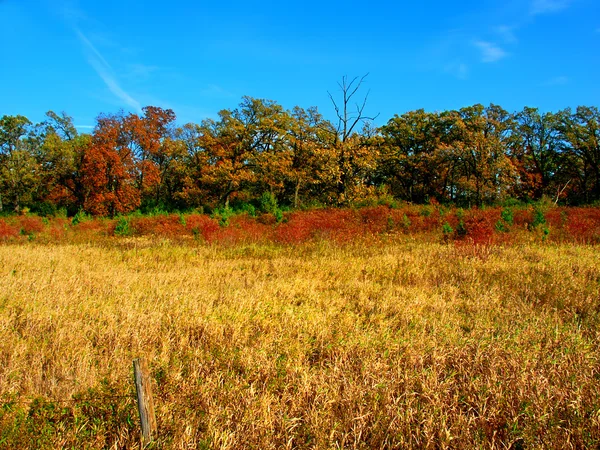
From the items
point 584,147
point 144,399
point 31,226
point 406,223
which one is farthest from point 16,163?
point 584,147

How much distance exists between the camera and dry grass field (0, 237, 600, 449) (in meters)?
2.80

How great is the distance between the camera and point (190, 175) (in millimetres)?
39188

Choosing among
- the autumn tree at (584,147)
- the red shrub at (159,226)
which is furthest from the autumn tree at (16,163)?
the autumn tree at (584,147)

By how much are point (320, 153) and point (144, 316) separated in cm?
1781

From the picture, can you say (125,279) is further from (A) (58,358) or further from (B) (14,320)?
(A) (58,358)

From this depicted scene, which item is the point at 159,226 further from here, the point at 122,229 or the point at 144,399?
the point at 144,399

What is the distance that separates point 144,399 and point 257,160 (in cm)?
3465

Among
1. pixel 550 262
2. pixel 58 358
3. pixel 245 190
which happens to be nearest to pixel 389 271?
pixel 550 262

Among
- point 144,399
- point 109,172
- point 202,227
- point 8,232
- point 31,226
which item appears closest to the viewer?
point 144,399

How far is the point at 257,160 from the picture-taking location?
36.1m

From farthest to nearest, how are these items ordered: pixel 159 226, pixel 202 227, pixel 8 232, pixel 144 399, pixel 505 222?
pixel 8 232, pixel 159 226, pixel 202 227, pixel 505 222, pixel 144 399

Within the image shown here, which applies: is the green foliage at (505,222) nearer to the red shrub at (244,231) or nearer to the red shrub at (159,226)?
the red shrub at (244,231)

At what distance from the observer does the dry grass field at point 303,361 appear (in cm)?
280

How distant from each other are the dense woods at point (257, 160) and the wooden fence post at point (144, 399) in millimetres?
30770
